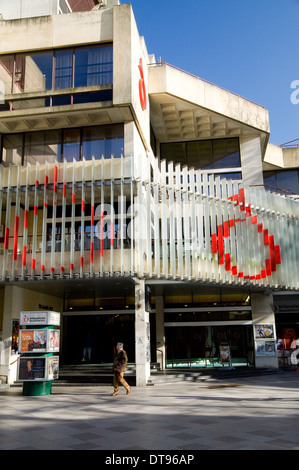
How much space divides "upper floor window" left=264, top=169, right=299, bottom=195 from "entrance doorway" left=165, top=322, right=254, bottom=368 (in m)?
14.0

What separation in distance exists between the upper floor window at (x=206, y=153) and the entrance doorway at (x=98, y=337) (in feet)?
39.0

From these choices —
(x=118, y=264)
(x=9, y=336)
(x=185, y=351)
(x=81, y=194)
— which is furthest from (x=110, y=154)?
(x=185, y=351)

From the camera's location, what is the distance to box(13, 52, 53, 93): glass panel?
76.6 ft

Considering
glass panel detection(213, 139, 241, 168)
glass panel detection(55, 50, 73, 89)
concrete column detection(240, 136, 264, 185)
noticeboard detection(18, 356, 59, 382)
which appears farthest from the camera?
glass panel detection(213, 139, 241, 168)

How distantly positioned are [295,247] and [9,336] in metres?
17.3

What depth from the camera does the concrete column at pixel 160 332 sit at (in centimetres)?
2738

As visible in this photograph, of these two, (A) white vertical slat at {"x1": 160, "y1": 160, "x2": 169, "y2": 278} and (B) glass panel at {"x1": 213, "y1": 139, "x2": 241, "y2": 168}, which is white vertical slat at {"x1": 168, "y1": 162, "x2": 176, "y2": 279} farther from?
(B) glass panel at {"x1": 213, "y1": 139, "x2": 241, "y2": 168}

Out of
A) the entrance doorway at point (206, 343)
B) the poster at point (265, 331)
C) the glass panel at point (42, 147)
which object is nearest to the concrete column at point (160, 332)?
the entrance doorway at point (206, 343)

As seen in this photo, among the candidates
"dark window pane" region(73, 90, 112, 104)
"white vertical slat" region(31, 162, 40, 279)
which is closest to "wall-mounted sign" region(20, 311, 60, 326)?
"white vertical slat" region(31, 162, 40, 279)

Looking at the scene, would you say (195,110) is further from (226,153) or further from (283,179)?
(283,179)

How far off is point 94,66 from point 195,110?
813 cm

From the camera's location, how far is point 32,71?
23.7 m

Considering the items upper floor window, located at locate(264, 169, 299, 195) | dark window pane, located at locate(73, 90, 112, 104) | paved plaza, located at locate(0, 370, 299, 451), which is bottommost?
paved plaza, located at locate(0, 370, 299, 451)

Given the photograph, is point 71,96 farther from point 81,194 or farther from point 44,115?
point 81,194
